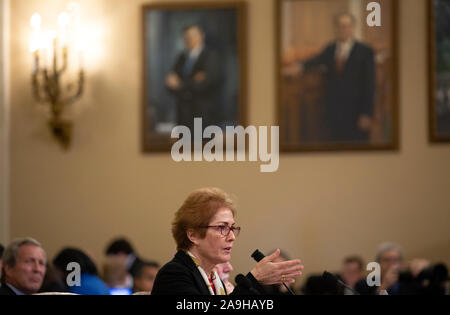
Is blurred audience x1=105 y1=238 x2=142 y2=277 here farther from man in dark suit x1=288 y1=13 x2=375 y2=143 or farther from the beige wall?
man in dark suit x1=288 y1=13 x2=375 y2=143

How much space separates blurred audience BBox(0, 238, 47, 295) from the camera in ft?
15.7

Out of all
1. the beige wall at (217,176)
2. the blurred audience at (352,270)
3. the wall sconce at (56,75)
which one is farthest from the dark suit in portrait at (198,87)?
the blurred audience at (352,270)

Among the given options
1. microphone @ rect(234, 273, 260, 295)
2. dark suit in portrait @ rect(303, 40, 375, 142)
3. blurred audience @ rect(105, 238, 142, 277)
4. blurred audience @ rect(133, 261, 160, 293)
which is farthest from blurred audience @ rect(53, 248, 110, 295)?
dark suit in portrait @ rect(303, 40, 375, 142)

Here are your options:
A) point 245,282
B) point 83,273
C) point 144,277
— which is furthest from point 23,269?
point 245,282

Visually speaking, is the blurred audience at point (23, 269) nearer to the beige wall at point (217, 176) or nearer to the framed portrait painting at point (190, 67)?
the beige wall at point (217, 176)

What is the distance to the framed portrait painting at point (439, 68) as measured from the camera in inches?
313

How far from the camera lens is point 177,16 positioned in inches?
330

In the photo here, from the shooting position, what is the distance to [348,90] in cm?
809

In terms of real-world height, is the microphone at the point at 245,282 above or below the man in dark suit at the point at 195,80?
below

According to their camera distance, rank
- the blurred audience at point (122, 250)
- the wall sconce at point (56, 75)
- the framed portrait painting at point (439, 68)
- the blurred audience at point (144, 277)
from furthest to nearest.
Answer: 1. the wall sconce at point (56, 75)
2. the framed portrait painting at point (439, 68)
3. the blurred audience at point (122, 250)
4. the blurred audience at point (144, 277)

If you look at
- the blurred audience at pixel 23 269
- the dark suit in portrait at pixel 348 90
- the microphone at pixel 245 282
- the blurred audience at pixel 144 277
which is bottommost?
the blurred audience at pixel 144 277

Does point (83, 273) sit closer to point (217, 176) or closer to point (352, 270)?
point (217, 176)

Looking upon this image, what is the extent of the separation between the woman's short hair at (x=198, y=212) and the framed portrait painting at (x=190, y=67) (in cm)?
465
